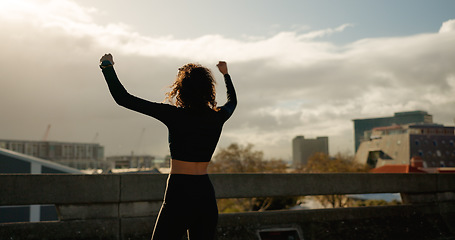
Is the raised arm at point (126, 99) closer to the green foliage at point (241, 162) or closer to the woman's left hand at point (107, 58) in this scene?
the woman's left hand at point (107, 58)

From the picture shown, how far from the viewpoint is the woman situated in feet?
10.2

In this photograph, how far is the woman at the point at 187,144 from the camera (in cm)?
311

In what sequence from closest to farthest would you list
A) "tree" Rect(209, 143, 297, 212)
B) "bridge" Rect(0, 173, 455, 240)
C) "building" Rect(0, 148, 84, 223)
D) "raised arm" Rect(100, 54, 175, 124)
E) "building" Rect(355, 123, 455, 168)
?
"raised arm" Rect(100, 54, 175, 124) < "bridge" Rect(0, 173, 455, 240) < "building" Rect(0, 148, 84, 223) < "tree" Rect(209, 143, 297, 212) < "building" Rect(355, 123, 455, 168)

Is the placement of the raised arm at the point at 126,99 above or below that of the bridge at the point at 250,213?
above

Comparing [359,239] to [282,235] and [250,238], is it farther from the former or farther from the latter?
[250,238]

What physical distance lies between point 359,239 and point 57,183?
15.3 ft

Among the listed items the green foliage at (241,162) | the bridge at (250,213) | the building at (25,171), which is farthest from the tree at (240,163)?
the bridge at (250,213)

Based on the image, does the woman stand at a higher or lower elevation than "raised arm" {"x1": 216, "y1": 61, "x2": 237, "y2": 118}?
lower

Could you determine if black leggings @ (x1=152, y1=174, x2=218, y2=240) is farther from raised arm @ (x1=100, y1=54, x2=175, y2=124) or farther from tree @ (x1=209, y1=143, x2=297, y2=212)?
tree @ (x1=209, y1=143, x2=297, y2=212)

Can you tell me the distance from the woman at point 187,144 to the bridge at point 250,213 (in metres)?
2.88

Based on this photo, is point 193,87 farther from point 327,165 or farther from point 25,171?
point 327,165

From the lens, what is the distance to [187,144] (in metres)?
3.19

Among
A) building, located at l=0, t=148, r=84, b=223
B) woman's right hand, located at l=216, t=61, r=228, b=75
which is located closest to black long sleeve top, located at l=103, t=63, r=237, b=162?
woman's right hand, located at l=216, t=61, r=228, b=75

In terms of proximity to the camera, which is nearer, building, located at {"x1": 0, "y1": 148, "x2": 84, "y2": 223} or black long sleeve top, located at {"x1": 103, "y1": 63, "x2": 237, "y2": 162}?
black long sleeve top, located at {"x1": 103, "y1": 63, "x2": 237, "y2": 162}
